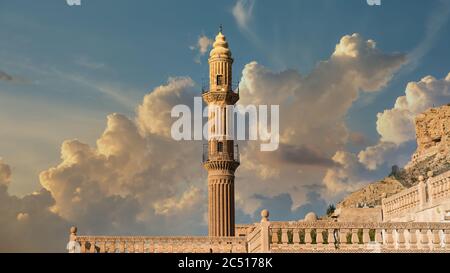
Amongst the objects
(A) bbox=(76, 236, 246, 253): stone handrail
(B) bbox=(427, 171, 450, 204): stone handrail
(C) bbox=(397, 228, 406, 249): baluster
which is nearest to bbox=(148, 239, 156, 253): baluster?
(A) bbox=(76, 236, 246, 253): stone handrail

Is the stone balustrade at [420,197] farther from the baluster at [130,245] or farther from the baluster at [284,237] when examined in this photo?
the baluster at [130,245]

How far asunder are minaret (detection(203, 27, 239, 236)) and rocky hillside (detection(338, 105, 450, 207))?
44.2 feet

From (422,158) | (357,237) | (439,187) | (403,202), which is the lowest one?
(357,237)

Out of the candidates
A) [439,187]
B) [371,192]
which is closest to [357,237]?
[439,187]

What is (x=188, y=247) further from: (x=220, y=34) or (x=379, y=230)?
(x=220, y=34)

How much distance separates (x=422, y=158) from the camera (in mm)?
74125

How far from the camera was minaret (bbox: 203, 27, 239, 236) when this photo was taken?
46906 mm

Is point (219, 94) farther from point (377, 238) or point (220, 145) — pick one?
point (377, 238)

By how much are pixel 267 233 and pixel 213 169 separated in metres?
30.4

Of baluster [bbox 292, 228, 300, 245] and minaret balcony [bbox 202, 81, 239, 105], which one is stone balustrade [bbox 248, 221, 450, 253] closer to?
baluster [bbox 292, 228, 300, 245]

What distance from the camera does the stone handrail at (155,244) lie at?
24766 millimetres

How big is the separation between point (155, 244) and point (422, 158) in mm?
52342
